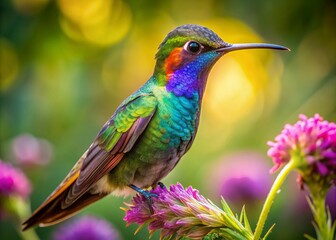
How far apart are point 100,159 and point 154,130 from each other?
29 cm

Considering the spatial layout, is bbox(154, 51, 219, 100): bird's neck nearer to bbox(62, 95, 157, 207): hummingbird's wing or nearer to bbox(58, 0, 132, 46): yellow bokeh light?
bbox(62, 95, 157, 207): hummingbird's wing

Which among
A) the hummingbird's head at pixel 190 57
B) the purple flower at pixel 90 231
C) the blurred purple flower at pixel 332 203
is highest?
the hummingbird's head at pixel 190 57

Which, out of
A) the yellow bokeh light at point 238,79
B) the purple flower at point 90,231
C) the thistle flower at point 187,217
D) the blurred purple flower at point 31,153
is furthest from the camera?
the yellow bokeh light at point 238,79

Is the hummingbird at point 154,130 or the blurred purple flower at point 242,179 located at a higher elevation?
the hummingbird at point 154,130

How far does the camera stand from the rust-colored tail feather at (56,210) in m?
3.18

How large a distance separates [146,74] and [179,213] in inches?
189

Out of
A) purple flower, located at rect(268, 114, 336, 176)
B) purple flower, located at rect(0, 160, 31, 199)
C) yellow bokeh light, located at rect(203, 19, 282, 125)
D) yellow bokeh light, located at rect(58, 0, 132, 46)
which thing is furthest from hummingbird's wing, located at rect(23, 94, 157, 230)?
yellow bokeh light, located at rect(58, 0, 132, 46)

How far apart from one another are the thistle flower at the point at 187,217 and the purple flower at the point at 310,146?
255 mm

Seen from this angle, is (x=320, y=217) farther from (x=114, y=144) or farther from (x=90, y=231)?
(x=90, y=231)

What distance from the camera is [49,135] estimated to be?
616 centimetres

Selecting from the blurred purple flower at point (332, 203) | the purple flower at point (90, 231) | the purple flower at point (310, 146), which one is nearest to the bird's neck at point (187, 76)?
the purple flower at point (90, 231)

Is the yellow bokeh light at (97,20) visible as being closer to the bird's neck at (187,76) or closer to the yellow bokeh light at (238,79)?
the yellow bokeh light at (238,79)

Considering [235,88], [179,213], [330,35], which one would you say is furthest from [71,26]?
[179,213]

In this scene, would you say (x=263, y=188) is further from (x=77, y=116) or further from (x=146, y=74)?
(x=146, y=74)
